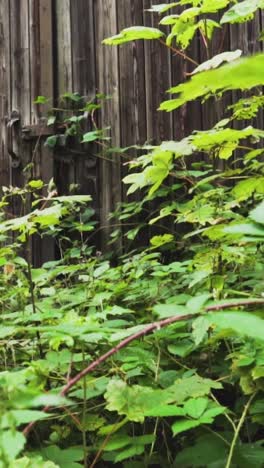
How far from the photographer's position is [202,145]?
1357mm

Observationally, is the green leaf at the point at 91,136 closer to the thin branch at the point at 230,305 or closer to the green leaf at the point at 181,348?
the green leaf at the point at 181,348

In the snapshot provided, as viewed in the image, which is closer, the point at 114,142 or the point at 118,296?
the point at 118,296

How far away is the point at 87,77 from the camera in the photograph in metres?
3.62

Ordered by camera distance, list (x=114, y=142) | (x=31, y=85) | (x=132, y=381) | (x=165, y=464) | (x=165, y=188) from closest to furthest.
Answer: (x=165, y=464) < (x=132, y=381) < (x=165, y=188) < (x=114, y=142) < (x=31, y=85)

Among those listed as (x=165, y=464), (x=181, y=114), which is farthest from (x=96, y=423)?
(x=181, y=114)

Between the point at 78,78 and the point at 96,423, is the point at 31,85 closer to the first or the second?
the point at 78,78

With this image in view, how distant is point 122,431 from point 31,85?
3164 millimetres

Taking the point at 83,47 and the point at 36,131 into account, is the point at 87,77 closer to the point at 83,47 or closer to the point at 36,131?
the point at 83,47

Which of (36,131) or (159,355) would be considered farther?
(36,131)

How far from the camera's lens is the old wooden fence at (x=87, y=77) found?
3.37m

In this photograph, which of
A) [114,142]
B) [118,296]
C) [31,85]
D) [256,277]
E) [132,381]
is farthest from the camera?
[31,85]

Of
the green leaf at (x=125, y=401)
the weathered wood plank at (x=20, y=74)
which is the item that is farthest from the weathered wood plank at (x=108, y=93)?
the green leaf at (x=125, y=401)

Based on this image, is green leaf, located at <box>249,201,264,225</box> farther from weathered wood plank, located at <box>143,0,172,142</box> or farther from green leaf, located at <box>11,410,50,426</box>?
weathered wood plank, located at <box>143,0,172,142</box>

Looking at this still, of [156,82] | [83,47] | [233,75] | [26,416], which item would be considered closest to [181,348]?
[26,416]
